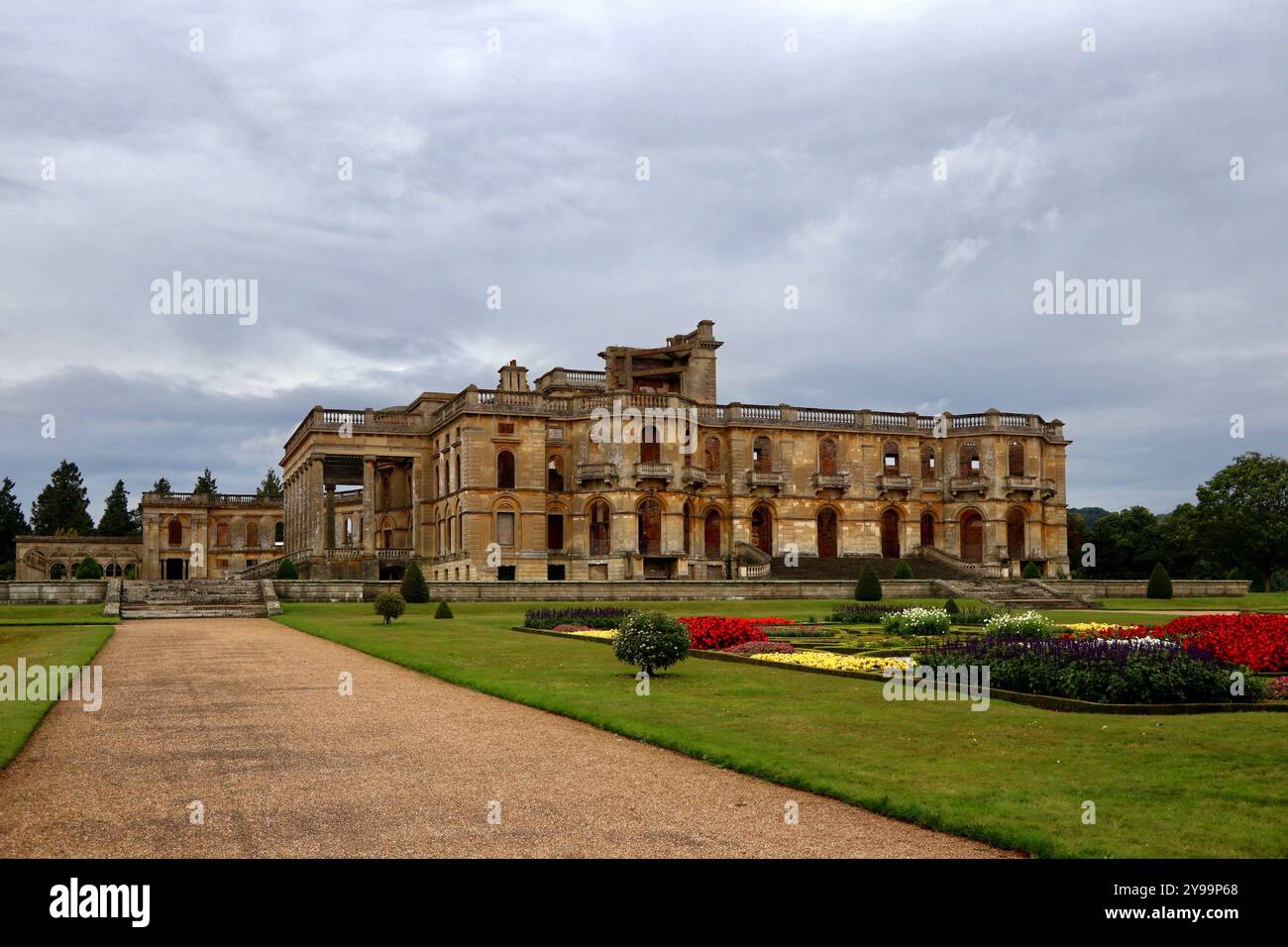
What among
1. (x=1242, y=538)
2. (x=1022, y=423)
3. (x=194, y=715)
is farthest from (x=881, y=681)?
(x=1242, y=538)

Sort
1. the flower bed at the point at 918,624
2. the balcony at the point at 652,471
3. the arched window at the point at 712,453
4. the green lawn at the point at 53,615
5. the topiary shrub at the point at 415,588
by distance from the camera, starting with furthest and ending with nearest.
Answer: the arched window at the point at 712,453, the balcony at the point at 652,471, the topiary shrub at the point at 415,588, the green lawn at the point at 53,615, the flower bed at the point at 918,624

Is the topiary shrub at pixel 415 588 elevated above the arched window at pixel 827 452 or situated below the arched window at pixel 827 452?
below

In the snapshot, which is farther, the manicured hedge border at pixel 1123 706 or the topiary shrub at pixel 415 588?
the topiary shrub at pixel 415 588

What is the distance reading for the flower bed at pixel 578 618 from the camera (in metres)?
33.0

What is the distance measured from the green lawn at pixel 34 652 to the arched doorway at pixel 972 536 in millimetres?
53807

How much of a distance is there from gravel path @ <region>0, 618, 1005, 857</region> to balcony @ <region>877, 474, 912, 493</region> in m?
57.6

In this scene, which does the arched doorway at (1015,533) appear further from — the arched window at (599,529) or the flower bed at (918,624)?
the flower bed at (918,624)

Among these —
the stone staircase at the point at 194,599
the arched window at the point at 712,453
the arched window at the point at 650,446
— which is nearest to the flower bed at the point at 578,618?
the stone staircase at the point at 194,599

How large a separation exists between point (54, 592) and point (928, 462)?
5143cm

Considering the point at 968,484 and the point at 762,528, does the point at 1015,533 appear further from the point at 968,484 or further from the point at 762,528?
the point at 762,528

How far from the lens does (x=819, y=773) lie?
10914 millimetres

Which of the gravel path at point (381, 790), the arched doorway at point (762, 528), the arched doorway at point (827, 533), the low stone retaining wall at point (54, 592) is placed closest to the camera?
the gravel path at point (381, 790)

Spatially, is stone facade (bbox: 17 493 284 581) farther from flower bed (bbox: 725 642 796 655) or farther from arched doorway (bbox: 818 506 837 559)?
flower bed (bbox: 725 642 796 655)

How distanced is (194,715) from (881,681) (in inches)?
408
